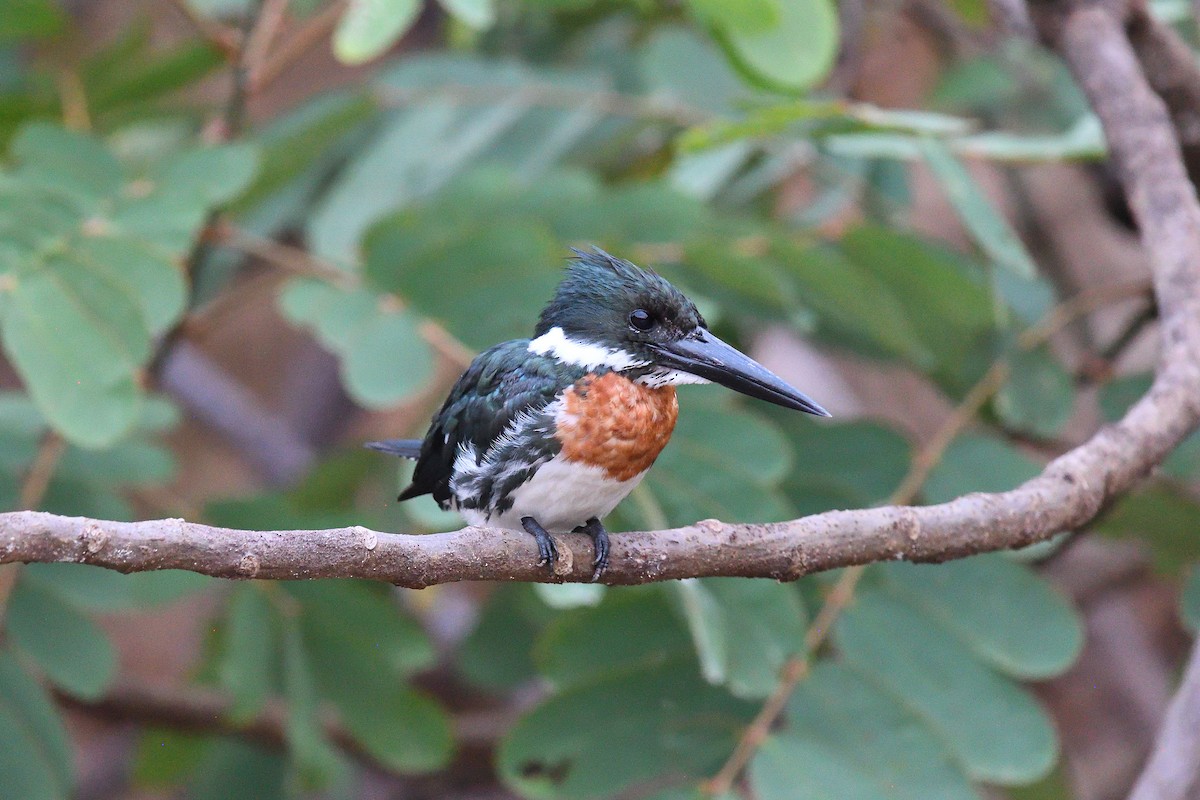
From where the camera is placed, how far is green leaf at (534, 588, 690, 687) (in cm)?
252

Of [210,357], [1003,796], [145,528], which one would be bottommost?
[210,357]

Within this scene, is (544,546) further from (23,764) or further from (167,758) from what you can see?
(167,758)

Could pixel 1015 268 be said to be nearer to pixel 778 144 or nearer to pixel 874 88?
pixel 778 144

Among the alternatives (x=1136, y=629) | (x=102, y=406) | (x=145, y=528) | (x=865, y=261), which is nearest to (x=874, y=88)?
(x=1136, y=629)

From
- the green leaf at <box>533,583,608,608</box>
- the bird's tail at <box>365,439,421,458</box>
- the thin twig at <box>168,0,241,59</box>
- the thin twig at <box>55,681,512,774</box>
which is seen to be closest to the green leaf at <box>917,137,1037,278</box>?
the green leaf at <box>533,583,608,608</box>

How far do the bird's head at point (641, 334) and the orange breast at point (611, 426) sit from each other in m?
0.04

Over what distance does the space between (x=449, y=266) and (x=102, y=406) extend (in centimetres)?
73

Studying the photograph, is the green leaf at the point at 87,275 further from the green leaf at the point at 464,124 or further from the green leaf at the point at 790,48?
the green leaf at the point at 790,48

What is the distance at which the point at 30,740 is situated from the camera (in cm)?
258

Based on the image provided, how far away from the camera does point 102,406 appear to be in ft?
7.34

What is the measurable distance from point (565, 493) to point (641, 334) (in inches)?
11.0

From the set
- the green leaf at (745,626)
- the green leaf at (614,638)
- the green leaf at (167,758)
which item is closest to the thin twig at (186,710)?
the green leaf at (167,758)

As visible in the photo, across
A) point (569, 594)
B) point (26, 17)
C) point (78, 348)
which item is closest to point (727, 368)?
point (569, 594)

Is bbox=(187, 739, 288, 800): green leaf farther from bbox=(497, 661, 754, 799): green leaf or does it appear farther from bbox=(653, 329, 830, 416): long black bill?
bbox=(653, 329, 830, 416): long black bill
